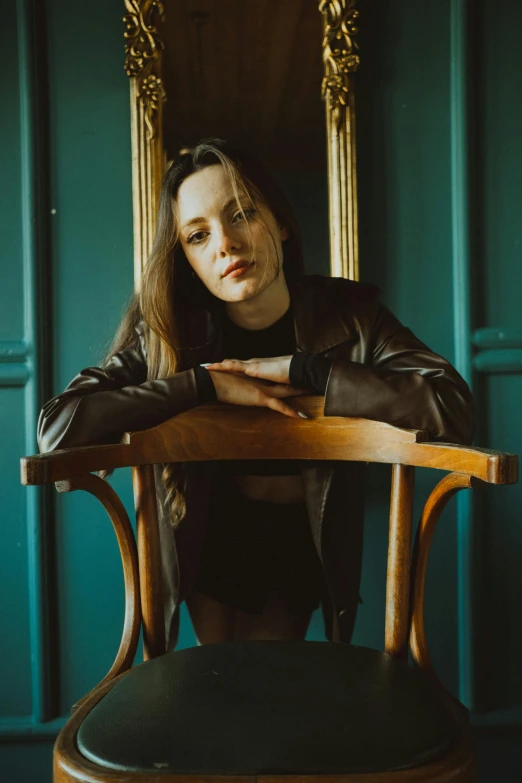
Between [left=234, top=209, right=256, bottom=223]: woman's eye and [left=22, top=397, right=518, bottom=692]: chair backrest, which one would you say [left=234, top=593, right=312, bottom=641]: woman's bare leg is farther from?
[left=234, top=209, right=256, bottom=223]: woman's eye

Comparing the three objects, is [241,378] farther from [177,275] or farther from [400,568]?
[400,568]

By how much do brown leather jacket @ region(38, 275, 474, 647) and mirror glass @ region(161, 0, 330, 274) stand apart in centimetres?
26

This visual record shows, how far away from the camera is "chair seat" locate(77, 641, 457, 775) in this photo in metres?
0.75

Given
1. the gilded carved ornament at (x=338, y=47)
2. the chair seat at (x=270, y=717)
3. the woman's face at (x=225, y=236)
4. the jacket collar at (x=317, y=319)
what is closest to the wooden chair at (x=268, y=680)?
the chair seat at (x=270, y=717)

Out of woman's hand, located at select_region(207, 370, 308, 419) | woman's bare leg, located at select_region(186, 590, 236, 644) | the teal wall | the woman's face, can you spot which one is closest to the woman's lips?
the woman's face

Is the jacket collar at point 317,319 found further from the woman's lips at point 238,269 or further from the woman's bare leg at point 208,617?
the woman's bare leg at point 208,617

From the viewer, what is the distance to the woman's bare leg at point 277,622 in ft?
4.96

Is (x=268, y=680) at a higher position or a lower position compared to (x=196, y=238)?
lower

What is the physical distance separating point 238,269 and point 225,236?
73 millimetres

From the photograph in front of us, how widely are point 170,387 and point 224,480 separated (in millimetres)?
322

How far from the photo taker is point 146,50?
63.1 inches

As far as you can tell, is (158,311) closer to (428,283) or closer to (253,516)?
(253,516)

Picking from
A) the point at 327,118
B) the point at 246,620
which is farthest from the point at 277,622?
the point at 327,118

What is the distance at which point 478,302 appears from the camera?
1688mm
